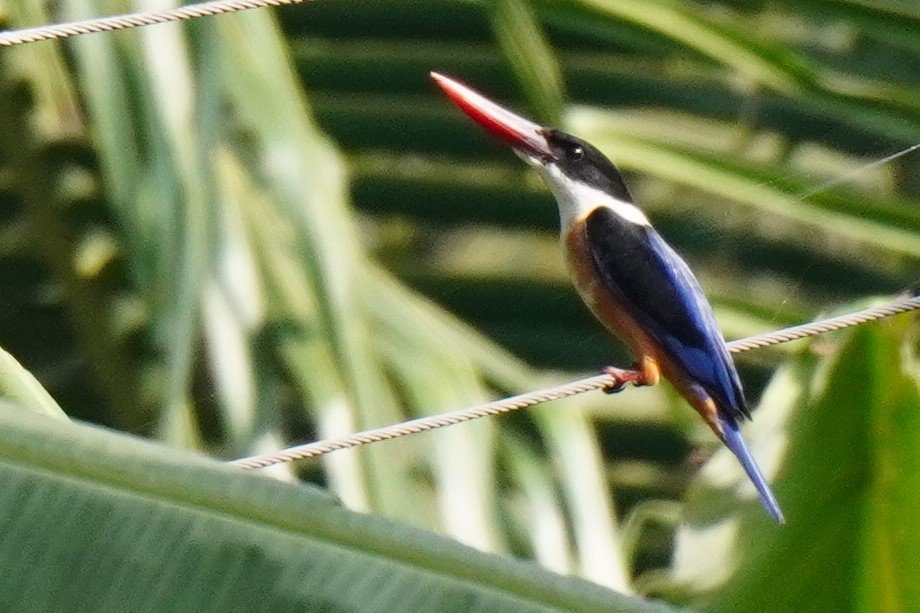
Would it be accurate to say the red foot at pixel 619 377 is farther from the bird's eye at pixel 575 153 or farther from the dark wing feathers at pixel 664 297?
the bird's eye at pixel 575 153

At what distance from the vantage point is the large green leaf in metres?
1.45

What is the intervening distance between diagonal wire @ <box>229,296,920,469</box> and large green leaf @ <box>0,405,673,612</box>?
1.07ft

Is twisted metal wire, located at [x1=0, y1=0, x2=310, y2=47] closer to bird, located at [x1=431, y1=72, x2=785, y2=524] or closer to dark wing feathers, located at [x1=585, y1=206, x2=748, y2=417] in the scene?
bird, located at [x1=431, y1=72, x2=785, y2=524]

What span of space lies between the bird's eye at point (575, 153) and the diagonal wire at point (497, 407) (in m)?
0.69

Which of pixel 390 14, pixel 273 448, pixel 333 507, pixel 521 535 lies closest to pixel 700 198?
pixel 390 14

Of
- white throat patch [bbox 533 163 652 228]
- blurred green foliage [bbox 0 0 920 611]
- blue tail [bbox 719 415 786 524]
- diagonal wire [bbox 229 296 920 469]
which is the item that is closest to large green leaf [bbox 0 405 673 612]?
blurred green foliage [bbox 0 0 920 611]

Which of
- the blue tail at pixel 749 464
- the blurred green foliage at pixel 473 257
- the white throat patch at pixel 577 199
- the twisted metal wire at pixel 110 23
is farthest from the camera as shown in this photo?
the white throat patch at pixel 577 199

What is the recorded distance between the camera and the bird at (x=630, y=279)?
8.83ft

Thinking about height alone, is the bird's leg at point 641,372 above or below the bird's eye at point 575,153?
below

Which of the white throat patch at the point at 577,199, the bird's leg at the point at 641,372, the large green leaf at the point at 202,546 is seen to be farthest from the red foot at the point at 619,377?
the large green leaf at the point at 202,546

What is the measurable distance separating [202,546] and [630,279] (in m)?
1.42

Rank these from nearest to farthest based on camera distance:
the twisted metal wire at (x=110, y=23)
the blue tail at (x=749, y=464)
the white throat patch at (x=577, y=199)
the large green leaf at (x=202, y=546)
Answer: the large green leaf at (x=202, y=546) < the twisted metal wire at (x=110, y=23) < the blue tail at (x=749, y=464) < the white throat patch at (x=577, y=199)

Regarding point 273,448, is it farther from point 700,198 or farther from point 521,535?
point 700,198

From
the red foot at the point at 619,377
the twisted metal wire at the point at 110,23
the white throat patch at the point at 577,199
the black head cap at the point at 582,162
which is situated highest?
the twisted metal wire at the point at 110,23
